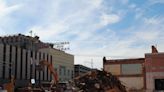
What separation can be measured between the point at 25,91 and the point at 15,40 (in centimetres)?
6863

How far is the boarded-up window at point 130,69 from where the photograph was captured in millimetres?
80438

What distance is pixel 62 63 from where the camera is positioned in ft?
399

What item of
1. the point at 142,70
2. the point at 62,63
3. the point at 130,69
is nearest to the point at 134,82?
the point at 130,69

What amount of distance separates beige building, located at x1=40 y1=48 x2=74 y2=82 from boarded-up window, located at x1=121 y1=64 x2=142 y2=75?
1367 inches

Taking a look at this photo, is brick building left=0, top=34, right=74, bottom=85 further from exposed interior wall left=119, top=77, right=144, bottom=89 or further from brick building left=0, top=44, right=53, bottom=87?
exposed interior wall left=119, top=77, right=144, bottom=89

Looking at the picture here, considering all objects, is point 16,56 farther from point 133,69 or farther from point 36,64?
point 133,69

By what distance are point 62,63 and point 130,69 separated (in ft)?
143

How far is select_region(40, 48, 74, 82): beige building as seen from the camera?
116800mm

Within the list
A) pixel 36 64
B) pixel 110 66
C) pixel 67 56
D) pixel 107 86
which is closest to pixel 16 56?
pixel 36 64

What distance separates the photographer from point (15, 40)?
121938mm

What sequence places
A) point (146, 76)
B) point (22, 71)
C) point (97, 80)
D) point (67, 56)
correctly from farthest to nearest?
1. point (67, 56)
2. point (22, 71)
3. point (146, 76)
4. point (97, 80)

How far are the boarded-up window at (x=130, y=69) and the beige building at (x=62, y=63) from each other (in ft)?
114

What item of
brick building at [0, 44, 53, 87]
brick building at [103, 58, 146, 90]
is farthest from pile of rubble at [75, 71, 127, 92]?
brick building at [0, 44, 53, 87]

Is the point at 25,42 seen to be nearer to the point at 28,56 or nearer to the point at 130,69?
the point at 28,56
